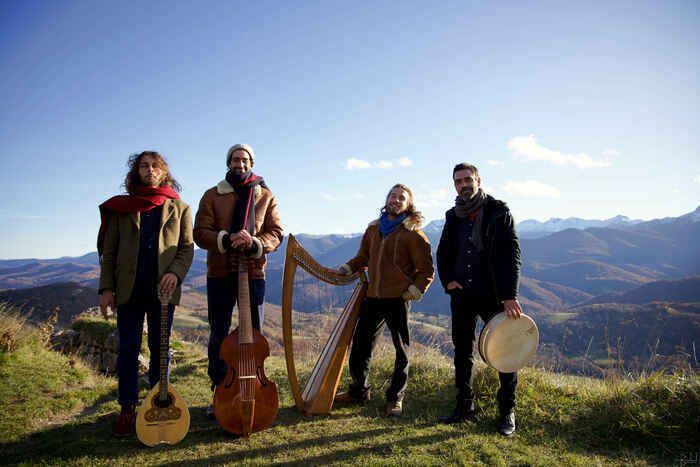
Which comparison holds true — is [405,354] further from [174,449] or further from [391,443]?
[174,449]

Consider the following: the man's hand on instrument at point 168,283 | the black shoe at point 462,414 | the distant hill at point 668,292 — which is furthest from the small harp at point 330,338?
the distant hill at point 668,292

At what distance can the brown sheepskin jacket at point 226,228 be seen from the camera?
3.28 metres

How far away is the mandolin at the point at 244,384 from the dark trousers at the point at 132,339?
0.56m

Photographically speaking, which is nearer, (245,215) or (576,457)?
(576,457)

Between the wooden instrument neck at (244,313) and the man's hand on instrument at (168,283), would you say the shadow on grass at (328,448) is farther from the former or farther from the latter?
the man's hand on instrument at (168,283)

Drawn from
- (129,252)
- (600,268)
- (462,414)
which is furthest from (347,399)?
(600,268)

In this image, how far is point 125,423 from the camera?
319 centimetres

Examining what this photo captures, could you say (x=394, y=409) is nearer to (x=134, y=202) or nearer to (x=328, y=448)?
(x=328, y=448)

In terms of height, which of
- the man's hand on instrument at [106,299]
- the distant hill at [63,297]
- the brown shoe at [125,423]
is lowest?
the distant hill at [63,297]

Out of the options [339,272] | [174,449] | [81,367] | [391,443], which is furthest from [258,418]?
[81,367]

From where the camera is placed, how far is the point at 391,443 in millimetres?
3207

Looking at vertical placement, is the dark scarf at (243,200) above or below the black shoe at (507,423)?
above

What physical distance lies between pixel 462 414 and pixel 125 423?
296 centimetres

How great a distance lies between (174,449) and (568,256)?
711 feet
